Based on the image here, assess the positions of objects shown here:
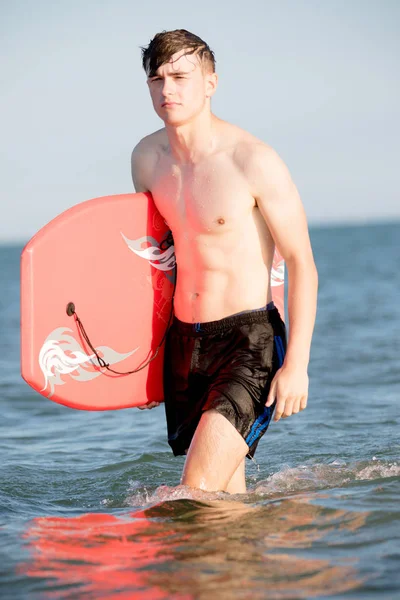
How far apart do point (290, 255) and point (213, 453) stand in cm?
84

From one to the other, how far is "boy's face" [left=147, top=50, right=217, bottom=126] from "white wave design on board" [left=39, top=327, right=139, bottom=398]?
3.72ft

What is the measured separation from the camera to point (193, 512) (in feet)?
11.9

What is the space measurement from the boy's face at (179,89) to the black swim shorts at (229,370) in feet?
2.79

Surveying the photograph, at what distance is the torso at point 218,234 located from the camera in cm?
376

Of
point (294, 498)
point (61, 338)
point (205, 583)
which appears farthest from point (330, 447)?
point (205, 583)

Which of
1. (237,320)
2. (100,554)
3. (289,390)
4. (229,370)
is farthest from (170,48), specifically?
(100,554)

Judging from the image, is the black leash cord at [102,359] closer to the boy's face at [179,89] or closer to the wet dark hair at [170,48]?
the boy's face at [179,89]

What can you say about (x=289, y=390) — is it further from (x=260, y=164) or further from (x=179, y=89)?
(x=179, y=89)

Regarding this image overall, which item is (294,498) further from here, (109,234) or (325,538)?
(109,234)

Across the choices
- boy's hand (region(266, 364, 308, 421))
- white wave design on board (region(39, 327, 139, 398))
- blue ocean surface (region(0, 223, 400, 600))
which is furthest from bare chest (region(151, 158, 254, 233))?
blue ocean surface (region(0, 223, 400, 600))

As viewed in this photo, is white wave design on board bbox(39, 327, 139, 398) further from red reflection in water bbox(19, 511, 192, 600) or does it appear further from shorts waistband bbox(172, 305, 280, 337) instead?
red reflection in water bbox(19, 511, 192, 600)

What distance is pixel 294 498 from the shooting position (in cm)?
397

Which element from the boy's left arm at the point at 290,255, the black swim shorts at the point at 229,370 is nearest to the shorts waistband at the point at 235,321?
the black swim shorts at the point at 229,370

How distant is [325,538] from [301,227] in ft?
3.91
